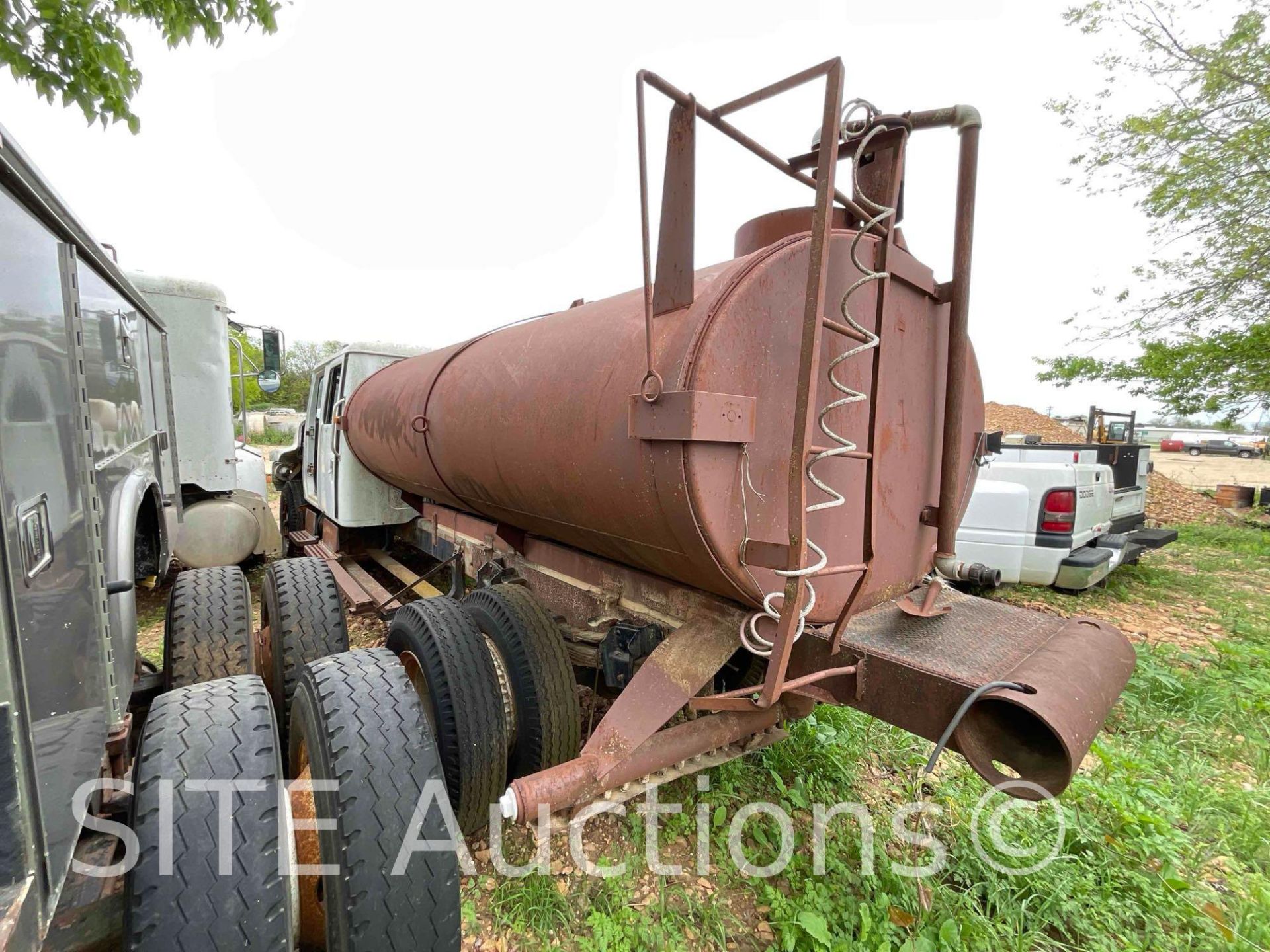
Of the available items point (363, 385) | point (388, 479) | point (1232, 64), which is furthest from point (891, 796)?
point (1232, 64)

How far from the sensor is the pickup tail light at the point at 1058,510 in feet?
18.1

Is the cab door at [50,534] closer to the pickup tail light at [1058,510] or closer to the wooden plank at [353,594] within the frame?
the wooden plank at [353,594]

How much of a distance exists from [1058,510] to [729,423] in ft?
17.1

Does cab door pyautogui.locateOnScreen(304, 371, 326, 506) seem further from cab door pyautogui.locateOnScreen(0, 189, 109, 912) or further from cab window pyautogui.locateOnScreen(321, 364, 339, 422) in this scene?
cab door pyautogui.locateOnScreen(0, 189, 109, 912)

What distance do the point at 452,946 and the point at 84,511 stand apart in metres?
1.58

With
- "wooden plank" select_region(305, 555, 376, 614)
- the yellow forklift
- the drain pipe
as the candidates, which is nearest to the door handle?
the drain pipe

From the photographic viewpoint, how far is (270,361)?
595 centimetres

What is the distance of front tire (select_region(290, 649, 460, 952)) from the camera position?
1.71m

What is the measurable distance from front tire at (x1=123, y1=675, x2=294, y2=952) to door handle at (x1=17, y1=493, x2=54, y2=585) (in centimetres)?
69

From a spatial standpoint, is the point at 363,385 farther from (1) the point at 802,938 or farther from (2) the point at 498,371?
(1) the point at 802,938

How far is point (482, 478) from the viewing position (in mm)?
3195

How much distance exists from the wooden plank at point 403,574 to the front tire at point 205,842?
Answer: 10.6ft

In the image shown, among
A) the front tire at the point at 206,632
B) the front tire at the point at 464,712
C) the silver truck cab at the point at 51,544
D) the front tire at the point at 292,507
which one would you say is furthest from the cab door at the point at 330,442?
the silver truck cab at the point at 51,544

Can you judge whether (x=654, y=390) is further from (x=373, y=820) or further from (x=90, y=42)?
(x=90, y=42)
